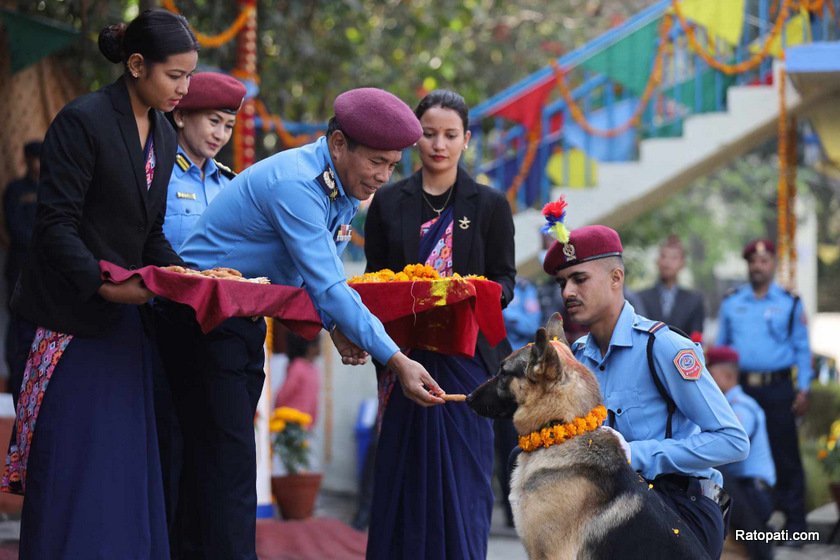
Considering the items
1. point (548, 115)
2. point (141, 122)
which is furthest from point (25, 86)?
point (141, 122)

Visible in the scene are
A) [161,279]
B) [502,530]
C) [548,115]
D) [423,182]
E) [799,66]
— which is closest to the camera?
[161,279]

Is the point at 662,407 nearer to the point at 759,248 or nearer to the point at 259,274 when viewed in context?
the point at 259,274

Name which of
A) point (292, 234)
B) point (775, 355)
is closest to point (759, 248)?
point (775, 355)

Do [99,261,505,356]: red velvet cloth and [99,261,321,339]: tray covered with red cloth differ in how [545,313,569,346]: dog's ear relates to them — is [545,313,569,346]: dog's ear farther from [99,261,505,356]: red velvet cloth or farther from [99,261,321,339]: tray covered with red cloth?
[99,261,321,339]: tray covered with red cloth

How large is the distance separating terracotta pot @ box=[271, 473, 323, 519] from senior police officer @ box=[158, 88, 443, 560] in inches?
209

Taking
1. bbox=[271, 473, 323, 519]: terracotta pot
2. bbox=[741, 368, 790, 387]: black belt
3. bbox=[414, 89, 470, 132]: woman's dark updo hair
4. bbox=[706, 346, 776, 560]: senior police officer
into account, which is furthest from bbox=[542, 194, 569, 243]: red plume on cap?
bbox=[741, 368, 790, 387]: black belt

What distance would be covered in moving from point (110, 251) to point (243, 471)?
102 cm

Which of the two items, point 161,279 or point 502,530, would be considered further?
point 502,530

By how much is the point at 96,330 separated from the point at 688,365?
219cm

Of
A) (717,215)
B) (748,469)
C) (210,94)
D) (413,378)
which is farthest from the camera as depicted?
(717,215)

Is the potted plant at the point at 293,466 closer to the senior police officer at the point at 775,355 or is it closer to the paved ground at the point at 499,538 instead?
the paved ground at the point at 499,538

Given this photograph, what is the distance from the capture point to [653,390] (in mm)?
4875

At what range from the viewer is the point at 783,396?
1099 cm

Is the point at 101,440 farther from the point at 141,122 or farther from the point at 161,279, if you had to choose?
the point at 141,122
